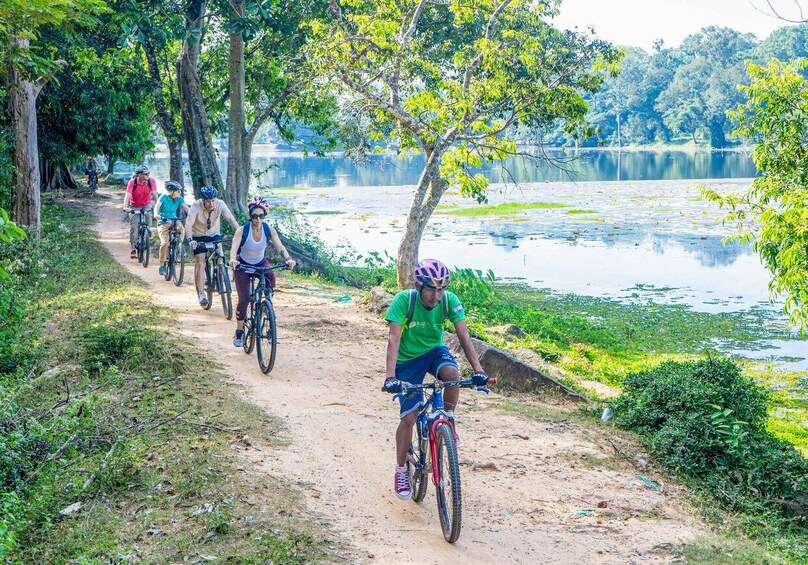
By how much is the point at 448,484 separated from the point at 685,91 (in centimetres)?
11637

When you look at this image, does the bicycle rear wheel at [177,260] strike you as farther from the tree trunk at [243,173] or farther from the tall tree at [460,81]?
the tree trunk at [243,173]

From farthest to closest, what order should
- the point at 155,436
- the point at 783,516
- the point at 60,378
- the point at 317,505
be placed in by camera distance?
1. the point at 60,378
2. the point at 783,516
3. the point at 155,436
4. the point at 317,505

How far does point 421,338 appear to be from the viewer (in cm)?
658

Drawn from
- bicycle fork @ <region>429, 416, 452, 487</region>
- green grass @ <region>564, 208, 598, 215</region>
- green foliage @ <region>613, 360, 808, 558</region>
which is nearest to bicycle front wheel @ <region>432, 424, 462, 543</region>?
bicycle fork @ <region>429, 416, 452, 487</region>

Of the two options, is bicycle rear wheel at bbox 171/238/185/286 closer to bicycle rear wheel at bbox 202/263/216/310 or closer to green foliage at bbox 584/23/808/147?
bicycle rear wheel at bbox 202/263/216/310

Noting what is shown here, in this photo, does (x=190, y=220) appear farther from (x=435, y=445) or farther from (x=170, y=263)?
(x=435, y=445)

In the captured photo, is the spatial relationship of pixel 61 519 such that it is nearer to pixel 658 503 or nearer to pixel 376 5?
pixel 658 503

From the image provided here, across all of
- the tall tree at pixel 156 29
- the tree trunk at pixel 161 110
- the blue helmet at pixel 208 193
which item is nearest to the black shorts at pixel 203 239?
the blue helmet at pixel 208 193

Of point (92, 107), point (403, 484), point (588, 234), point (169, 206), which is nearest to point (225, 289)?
point (169, 206)

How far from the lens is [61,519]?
20.4 feet

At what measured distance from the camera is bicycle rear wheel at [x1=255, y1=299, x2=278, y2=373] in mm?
10367

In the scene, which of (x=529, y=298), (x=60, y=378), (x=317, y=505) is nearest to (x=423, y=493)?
(x=317, y=505)

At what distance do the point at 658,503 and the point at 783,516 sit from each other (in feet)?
4.30

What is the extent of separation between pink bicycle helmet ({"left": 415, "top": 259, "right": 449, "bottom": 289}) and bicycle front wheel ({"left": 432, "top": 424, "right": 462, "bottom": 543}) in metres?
0.99
